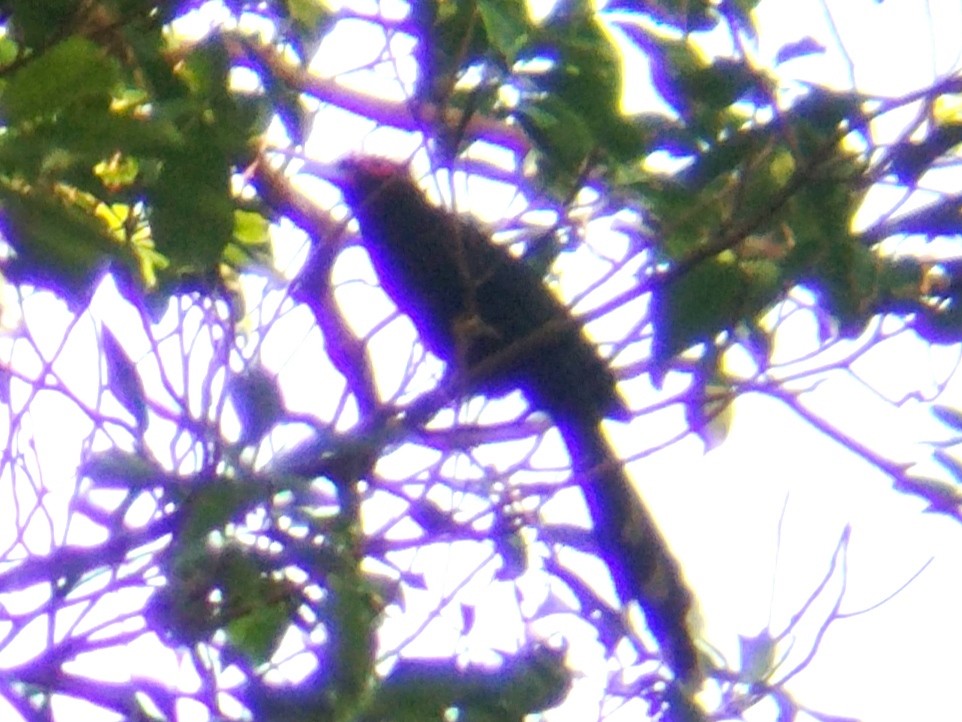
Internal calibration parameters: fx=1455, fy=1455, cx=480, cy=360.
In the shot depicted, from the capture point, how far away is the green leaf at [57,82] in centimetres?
107

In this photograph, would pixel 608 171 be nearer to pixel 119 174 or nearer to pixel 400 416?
pixel 400 416

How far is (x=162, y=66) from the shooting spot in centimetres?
174

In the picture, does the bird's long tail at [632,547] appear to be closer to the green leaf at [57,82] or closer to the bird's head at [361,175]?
the bird's head at [361,175]

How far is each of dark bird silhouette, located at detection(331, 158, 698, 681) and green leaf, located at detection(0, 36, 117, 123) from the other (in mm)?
1206

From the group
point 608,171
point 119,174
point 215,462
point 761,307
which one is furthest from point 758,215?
point 119,174

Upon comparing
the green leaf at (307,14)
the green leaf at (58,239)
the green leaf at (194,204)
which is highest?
the green leaf at (307,14)

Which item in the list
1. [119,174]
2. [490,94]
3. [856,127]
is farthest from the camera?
[119,174]

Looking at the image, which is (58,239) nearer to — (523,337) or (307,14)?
(307,14)

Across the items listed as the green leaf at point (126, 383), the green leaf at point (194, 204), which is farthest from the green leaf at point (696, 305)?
the green leaf at point (126, 383)

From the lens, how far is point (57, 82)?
42.7 inches

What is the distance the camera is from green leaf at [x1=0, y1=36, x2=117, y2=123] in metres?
1.07

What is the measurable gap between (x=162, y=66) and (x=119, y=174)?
38cm

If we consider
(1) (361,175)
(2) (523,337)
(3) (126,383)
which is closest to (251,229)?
(2) (523,337)

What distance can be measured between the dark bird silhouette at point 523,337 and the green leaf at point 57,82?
1.21m
